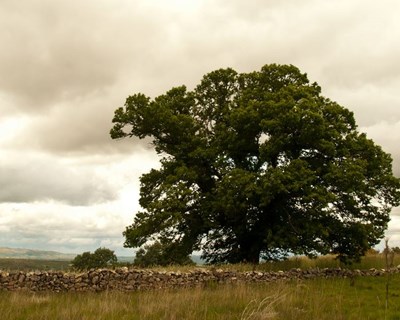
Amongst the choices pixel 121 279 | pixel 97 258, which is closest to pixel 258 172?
pixel 121 279

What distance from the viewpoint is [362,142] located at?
25.4 meters

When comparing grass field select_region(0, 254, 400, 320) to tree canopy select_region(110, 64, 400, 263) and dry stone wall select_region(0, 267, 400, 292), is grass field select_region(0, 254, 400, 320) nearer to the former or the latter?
dry stone wall select_region(0, 267, 400, 292)

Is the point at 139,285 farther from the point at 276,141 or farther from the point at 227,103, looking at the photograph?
the point at 227,103

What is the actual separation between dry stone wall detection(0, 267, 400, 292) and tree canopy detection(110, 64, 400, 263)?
Answer: 13.9ft

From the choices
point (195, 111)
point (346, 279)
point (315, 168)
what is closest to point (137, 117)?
point (195, 111)

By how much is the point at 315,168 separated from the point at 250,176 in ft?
14.7

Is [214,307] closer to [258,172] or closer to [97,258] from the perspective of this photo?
[258,172]

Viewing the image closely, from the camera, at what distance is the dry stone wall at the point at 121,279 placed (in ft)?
54.4

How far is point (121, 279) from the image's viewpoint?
17.7 metres

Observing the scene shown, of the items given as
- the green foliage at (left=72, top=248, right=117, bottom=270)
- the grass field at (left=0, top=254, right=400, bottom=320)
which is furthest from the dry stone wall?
the green foliage at (left=72, top=248, right=117, bottom=270)

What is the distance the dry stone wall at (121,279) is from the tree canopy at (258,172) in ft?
13.9

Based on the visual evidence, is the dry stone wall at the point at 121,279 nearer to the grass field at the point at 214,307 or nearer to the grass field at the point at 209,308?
the grass field at the point at 214,307

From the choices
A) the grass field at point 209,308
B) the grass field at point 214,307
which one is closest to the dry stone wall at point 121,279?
the grass field at point 214,307

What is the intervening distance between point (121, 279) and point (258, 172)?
10705 mm
